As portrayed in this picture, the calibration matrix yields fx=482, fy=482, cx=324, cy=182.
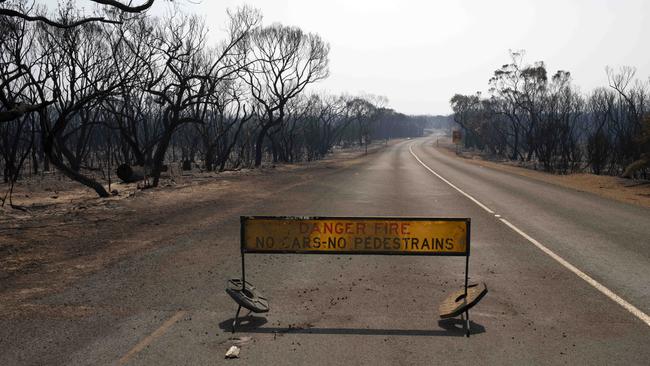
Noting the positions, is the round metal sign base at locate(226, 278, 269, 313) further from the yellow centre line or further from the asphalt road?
the yellow centre line

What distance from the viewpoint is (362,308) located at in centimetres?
597

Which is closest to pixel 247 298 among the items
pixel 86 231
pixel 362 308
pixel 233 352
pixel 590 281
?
pixel 233 352

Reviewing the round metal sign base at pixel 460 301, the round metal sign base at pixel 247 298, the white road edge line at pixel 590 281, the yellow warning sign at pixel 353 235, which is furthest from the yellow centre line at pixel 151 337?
the white road edge line at pixel 590 281

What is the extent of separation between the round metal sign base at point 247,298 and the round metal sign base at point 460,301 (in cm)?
212

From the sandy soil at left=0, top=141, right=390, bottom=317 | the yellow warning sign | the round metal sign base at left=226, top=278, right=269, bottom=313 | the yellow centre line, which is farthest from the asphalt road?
the yellow warning sign

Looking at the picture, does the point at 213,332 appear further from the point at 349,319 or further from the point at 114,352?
the point at 349,319

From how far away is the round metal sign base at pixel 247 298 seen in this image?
5504 mm

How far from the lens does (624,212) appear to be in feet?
46.6

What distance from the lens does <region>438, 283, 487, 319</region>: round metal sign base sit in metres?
5.46

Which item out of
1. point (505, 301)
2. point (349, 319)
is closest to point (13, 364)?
point (349, 319)

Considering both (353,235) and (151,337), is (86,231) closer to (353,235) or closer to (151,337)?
(151,337)

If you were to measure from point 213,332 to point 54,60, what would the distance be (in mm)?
29472

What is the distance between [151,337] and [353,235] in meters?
2.55

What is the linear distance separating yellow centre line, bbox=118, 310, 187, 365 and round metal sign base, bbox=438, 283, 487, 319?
3091 millimetres
